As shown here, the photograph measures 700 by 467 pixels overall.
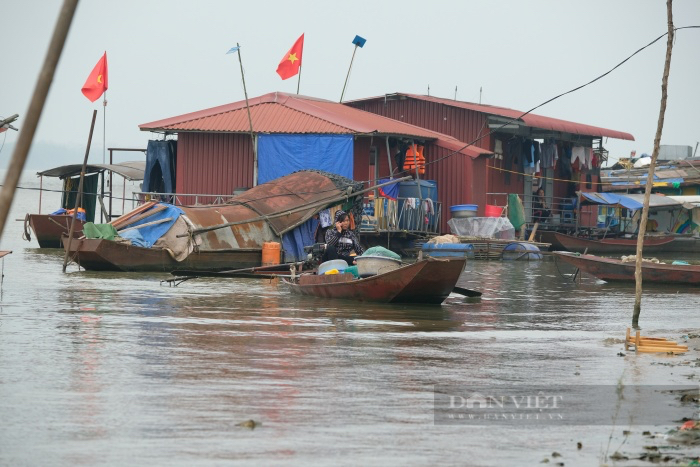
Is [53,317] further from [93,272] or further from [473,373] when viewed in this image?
[93,272]

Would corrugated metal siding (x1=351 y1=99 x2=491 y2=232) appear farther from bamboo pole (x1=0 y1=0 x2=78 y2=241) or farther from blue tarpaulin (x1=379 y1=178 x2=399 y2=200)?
bamboo pole (x1=0 y1=0 x2=78 y2=241)

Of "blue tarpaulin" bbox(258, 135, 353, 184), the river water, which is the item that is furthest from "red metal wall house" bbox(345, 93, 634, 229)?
the river water

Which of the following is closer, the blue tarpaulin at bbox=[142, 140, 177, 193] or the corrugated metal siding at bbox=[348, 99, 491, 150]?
the blue tarpaulin at bbox=[142, 140, 177, 193]

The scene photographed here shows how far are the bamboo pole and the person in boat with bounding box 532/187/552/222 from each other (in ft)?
113

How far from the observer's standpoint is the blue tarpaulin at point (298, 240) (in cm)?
2533

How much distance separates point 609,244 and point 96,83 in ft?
63.0

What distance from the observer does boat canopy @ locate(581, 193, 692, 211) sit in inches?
1531

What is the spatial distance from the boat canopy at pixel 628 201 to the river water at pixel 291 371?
20285 millimetres

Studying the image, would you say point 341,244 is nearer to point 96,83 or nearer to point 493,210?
point 96,83

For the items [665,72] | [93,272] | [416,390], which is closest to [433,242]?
[93,272]

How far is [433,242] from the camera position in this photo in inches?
1198

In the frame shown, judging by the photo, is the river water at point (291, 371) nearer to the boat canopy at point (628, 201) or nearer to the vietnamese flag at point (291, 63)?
the vietnamese flag at point (291, 63)

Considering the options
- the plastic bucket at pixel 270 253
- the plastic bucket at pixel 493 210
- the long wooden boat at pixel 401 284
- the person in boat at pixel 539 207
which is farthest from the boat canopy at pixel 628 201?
the long wooden boat at pixel 401 284

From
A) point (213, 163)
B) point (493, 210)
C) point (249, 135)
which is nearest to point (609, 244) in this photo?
point (493, 210)
